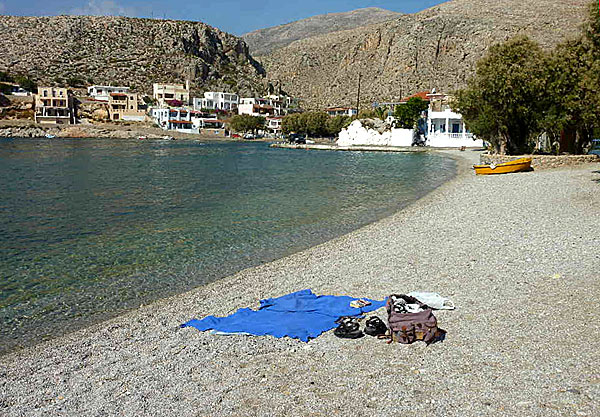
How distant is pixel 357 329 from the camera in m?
6.81

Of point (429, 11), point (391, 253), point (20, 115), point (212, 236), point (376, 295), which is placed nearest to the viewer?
point (376, 295)

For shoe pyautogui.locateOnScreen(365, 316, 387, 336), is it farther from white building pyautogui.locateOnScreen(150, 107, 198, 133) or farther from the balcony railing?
white building pyautogui.locateOnScreen(150, 107, 198, 133)

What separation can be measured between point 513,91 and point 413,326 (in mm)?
30154

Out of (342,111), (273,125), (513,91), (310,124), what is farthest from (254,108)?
(513,91)

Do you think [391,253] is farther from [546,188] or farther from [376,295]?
[546,188]

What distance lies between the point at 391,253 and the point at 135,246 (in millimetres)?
6537

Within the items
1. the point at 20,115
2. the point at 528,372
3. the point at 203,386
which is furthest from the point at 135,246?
the point at 20,115

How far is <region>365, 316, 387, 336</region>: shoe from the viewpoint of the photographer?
22.0 feet

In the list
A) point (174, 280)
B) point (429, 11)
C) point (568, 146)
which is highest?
point (429, 11)

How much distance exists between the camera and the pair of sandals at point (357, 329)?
670cm

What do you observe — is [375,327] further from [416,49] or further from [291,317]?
[416,49]

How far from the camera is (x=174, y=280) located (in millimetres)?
10578

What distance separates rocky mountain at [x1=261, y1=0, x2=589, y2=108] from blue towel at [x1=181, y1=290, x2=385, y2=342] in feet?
403

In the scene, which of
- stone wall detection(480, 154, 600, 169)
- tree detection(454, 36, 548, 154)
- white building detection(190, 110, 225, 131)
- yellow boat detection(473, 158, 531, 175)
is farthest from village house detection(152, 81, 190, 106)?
stone wall detection(480, 154, 600, 169)
